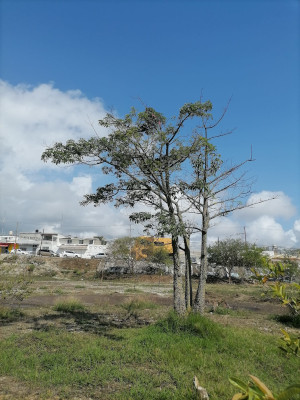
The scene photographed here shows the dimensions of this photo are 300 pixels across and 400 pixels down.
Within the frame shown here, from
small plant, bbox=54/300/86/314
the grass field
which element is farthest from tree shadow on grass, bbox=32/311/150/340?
small plant, bbox=54/300/86/314

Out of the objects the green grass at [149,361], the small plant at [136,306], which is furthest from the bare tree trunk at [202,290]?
the small plant at [136,306]

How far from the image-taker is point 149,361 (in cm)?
621

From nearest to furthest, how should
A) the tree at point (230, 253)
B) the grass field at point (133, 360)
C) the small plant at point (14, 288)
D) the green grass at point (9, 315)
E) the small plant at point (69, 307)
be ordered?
the grass field at point (133, 360) → the small plant at point (14, 288) → the green grass at point (9, 315) → the small plant at point (69, 307) → the tree at point (230, 253)

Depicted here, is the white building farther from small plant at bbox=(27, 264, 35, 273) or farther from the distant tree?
the distant tree

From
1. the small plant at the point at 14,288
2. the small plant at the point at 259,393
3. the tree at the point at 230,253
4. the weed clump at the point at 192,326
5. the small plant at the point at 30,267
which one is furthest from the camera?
the tree at the point at 230,253

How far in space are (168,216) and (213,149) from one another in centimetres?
239

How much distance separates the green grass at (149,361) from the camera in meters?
4.97

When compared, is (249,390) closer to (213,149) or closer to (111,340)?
(111,340)

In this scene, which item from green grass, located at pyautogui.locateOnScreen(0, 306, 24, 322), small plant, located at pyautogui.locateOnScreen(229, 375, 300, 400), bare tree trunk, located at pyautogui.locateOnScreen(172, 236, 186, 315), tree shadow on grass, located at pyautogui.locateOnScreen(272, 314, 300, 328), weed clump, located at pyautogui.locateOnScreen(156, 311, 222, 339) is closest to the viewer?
small plant, located at pyautogui.locateOnScreen(229, 375, 300, 400)

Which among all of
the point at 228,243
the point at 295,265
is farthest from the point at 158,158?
the point at 228,243

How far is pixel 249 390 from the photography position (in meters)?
1.63

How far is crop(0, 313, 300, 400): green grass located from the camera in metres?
4.97

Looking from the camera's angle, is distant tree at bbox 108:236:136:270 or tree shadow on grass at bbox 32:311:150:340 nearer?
tree shadow on grass at bbox 32:311:150:340

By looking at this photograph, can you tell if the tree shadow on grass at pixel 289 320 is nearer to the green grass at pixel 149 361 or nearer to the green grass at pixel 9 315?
the green grass at pixel 149 361
